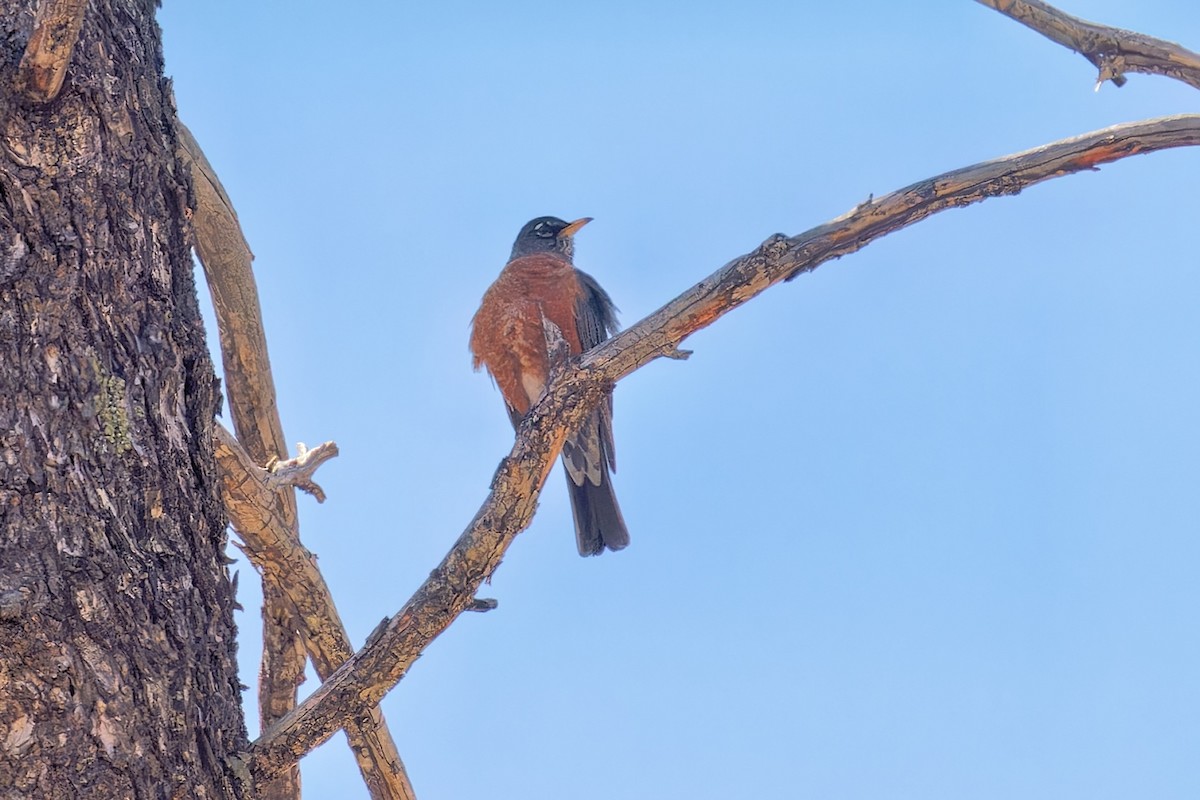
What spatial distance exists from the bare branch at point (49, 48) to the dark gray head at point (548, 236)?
4.37 meters

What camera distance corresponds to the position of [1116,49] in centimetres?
321

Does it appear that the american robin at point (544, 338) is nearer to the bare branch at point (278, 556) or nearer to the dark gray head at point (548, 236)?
the dark gray head at point (548, 236)

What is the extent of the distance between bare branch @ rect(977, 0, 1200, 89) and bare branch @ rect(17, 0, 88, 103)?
2702 millimetres

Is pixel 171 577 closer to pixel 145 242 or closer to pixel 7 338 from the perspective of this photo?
pixel 7 338

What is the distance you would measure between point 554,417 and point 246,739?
1.00 m

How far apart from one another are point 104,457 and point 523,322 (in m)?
3.85

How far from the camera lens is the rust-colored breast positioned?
18.2 ft

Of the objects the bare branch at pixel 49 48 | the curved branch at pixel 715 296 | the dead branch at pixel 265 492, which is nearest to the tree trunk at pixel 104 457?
the bare branch at pixel 49 48

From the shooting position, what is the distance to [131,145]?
6.55 ft

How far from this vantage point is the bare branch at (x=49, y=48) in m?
1.78

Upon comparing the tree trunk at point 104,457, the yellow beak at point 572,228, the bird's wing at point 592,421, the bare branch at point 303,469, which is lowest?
the tree trunk at point 104,457

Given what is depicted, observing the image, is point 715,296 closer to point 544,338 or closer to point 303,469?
point 303,469

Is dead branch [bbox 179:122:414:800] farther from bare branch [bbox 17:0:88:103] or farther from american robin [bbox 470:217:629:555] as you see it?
american robin [bbox 470:217:629:555]

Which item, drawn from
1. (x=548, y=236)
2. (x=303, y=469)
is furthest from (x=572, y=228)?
(x=303, y=469)
